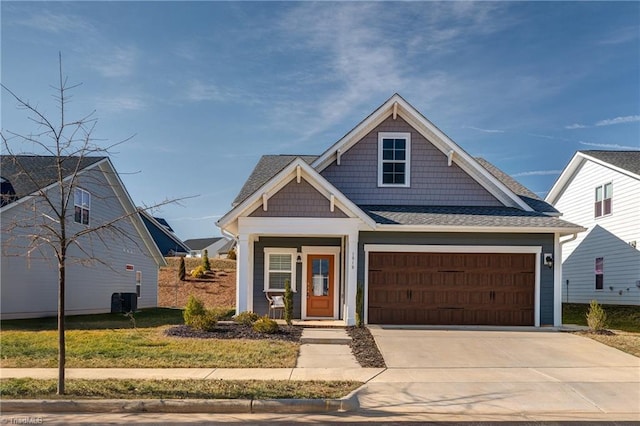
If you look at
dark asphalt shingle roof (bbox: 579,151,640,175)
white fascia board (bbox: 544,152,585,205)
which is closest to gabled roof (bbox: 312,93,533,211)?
dark asphalt shingle roof (bbox: 579,151,640,175)

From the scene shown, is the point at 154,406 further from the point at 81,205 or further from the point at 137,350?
the point at 81,205

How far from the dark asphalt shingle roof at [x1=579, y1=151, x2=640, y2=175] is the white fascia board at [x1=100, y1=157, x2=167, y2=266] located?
19.8 meters

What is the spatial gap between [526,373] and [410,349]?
9.78ft

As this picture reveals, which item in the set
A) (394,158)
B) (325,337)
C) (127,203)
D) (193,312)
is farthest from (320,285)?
(127,203)

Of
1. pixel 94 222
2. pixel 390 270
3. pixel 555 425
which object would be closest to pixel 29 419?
pixel 555 425

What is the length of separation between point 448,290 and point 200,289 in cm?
2259

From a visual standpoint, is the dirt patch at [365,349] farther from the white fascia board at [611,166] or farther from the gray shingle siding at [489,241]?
the white fascia board at [611,166]

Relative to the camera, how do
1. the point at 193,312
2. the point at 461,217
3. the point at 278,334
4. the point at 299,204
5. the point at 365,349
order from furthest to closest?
the point at 461,217
the point at 299,204
the point at 193,312
the point at 278,334
the point at 365,349

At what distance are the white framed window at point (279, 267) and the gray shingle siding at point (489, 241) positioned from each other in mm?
2790

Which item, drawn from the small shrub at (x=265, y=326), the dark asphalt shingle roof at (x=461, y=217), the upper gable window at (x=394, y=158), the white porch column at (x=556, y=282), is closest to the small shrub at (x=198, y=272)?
the dark asphalt shingle roof at (x=461, y=217)

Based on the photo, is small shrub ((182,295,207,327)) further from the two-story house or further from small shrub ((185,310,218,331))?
the two-story house

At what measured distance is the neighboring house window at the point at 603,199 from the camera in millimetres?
24266

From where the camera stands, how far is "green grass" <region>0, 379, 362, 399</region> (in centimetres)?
865

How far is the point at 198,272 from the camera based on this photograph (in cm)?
4025
